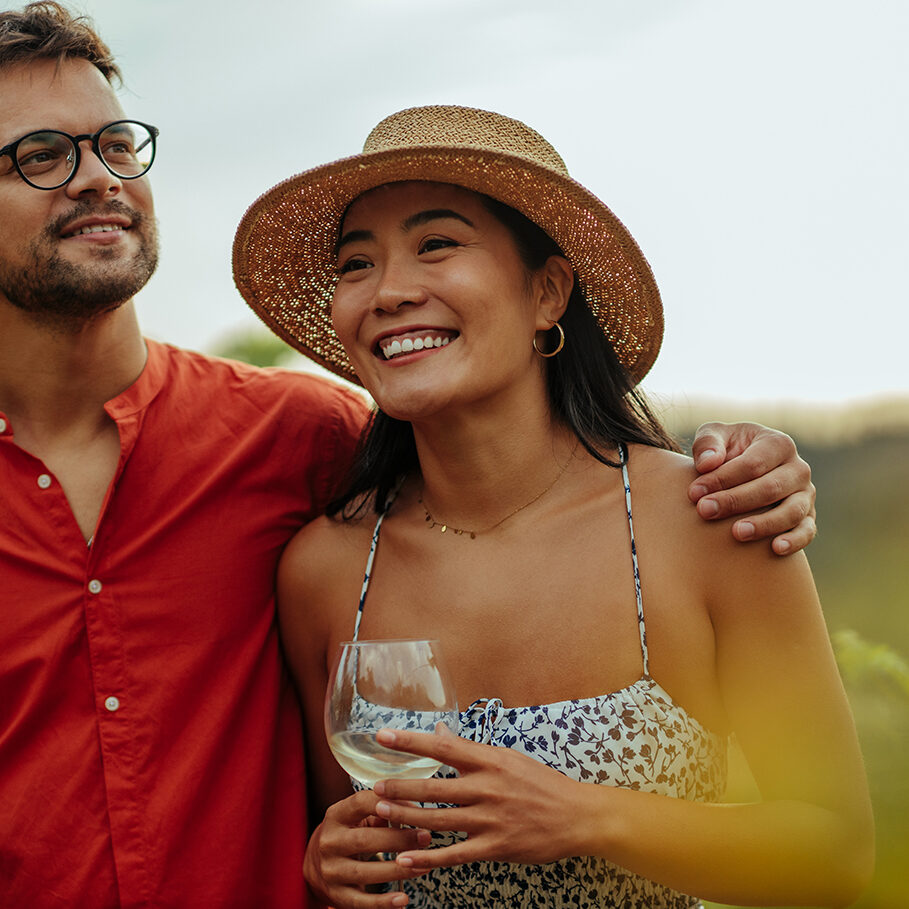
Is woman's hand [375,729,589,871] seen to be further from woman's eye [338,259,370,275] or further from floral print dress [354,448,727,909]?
woman's eye [338,259,370,275]

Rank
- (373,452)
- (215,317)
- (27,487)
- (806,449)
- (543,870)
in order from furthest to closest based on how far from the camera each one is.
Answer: (215,317), (806,449), (373,452), (27,487), (543,870)

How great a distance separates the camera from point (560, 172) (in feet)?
8.98

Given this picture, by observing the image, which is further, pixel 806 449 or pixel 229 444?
pixel 806 449

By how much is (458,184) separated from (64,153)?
129 centimetres

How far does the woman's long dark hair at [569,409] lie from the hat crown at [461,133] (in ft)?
0.51

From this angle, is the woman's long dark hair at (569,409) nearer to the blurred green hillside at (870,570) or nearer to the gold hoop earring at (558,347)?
the gold hoop earring at (558,347)

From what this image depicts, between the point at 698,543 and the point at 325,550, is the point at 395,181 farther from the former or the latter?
the point at 698,543

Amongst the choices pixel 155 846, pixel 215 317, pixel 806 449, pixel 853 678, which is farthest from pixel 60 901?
pixel 215 317

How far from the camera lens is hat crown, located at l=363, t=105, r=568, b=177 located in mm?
2740

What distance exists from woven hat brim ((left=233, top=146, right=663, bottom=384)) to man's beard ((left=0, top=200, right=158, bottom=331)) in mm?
343

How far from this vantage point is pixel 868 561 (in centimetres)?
659

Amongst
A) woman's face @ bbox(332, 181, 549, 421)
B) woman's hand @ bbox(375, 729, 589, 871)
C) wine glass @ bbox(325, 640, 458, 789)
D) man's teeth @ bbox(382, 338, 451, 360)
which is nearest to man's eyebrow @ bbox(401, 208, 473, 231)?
woman's face @ bbox(332, 181, 549, 421)

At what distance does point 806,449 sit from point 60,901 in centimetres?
587

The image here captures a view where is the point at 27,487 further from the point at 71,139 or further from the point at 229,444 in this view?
the point at 71,139
